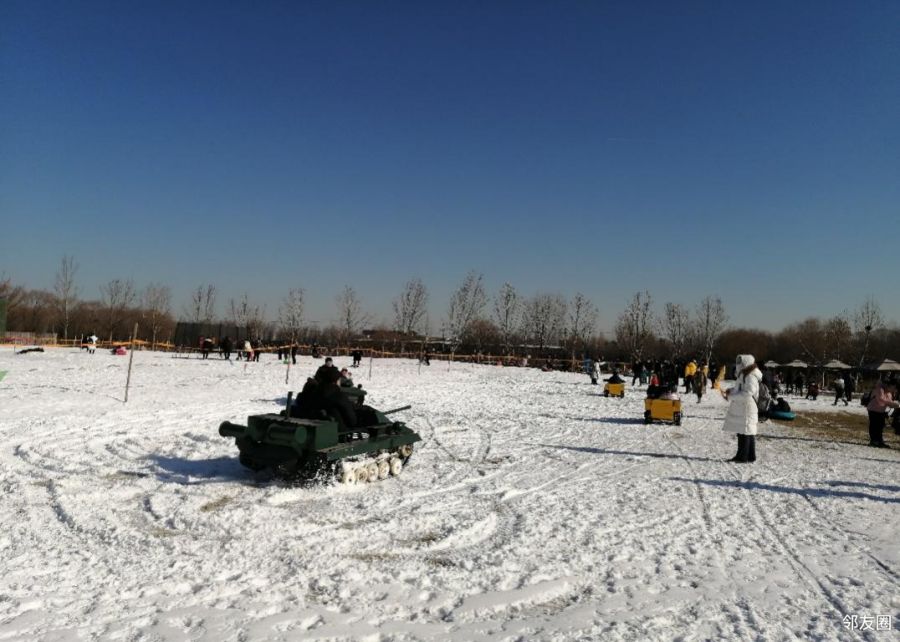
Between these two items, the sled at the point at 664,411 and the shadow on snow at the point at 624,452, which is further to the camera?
the sled at the point at 664,411

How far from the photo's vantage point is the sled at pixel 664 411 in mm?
15906

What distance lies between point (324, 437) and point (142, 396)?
11.1 meters

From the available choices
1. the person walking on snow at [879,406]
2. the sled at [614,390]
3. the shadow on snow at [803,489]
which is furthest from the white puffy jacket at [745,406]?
the sled at [614,390]

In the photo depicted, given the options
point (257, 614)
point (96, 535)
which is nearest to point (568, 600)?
point (257, 614)

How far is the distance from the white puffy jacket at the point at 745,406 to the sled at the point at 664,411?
5490 millimetres

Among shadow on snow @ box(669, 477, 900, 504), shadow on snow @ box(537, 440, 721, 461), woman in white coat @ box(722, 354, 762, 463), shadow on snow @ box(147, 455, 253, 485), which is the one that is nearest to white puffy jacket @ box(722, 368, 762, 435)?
woman in white coat @ box(722, 354, 762, 463)

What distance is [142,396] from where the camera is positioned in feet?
53.4

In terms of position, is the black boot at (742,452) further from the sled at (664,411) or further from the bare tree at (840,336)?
the bare tree at (840,336)

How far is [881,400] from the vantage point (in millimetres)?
13172

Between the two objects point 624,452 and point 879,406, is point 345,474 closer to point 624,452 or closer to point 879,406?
point 624,452

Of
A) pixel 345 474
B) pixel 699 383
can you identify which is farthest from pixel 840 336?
pixel 345 474

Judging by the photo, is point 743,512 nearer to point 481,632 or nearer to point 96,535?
point 481,632

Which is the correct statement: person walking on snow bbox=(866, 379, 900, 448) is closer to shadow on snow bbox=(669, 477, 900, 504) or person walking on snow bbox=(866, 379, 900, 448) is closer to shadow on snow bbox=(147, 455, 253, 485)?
shadow on snow bbox=(669, 477, 900, 504)

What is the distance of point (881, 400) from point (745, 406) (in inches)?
205
